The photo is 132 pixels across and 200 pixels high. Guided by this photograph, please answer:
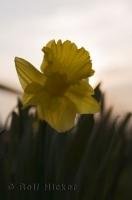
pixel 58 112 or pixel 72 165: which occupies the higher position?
pixel 58 112

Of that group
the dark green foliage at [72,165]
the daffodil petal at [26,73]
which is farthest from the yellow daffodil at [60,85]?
the dark green foliage at [72,165]

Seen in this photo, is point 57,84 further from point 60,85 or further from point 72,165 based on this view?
point 72,165

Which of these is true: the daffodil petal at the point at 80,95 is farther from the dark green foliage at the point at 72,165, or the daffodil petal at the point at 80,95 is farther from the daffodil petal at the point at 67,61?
the dark green foliage at the point at 72,165

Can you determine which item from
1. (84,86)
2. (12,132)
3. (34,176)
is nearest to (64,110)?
(84,86)

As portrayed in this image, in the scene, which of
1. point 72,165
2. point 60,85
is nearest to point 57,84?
Result: point 60,85

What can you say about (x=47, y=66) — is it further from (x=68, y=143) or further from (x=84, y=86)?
(x=68, y=143)

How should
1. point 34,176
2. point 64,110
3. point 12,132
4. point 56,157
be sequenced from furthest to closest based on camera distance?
point 12,132, point 56,157, point 34,176, point 64,110
